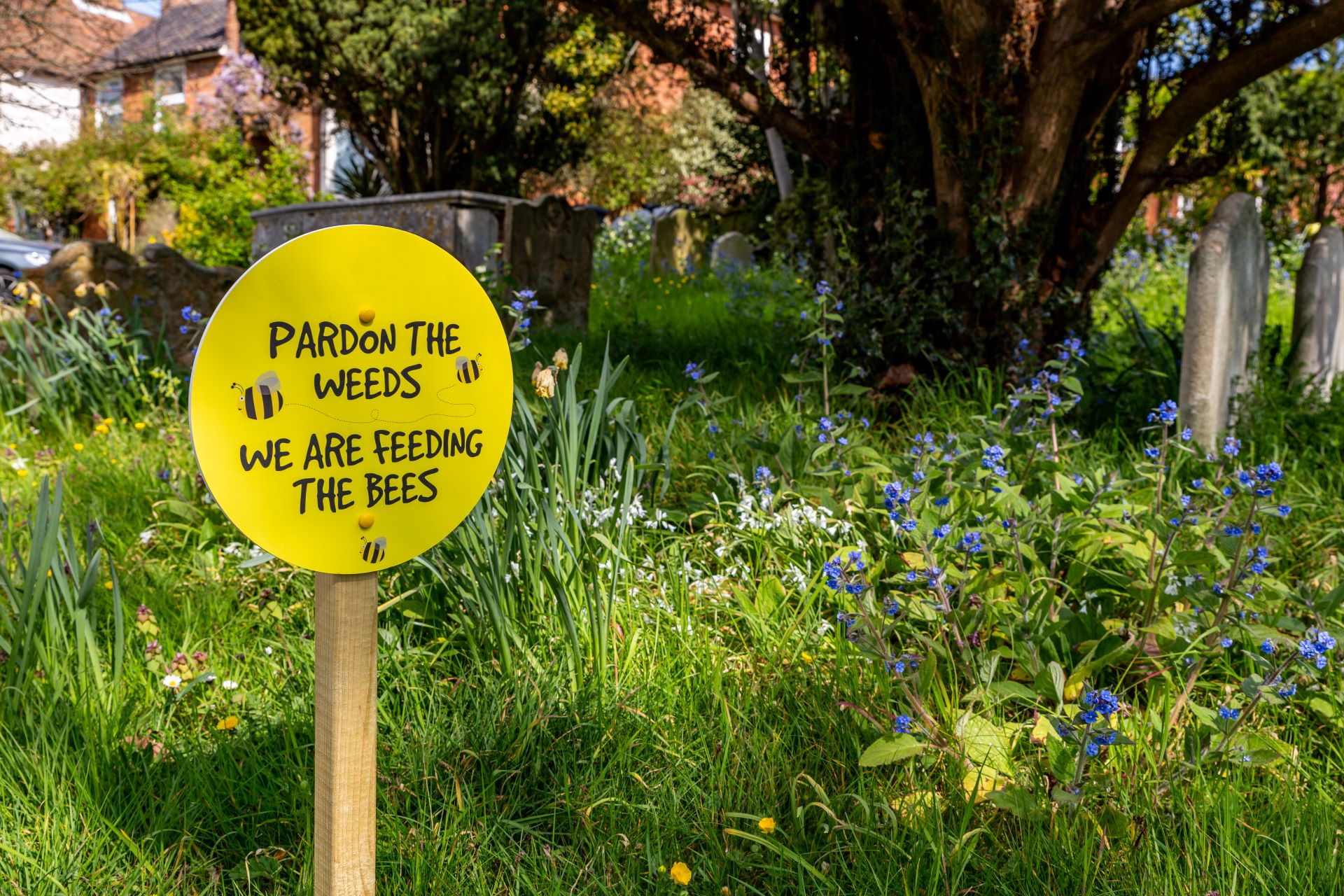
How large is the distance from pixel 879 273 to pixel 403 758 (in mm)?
2908

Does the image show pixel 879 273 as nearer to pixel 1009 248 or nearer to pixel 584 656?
pixel 1009 248

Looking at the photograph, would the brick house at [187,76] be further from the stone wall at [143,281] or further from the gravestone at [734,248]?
the stone wall at [143,281]

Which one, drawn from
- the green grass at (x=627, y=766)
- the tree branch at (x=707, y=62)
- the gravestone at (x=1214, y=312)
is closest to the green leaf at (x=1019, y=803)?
the green grass at (x=627, y=766)

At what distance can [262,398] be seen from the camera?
1314 mm

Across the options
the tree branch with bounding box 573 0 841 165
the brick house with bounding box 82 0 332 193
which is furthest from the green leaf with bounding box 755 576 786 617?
the brick house with bounding box 82 0 332 193

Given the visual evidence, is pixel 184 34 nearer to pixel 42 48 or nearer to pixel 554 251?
pixel 42 48

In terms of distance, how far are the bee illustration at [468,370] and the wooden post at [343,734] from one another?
31 centimetres

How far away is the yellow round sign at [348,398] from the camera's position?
4.26ft

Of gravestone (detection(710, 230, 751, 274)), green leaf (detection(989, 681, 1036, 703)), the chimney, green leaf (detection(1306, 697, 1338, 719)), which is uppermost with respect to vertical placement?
the chimney

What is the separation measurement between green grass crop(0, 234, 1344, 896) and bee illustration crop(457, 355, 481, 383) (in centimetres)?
74

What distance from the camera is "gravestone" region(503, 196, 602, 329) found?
6.70 metres

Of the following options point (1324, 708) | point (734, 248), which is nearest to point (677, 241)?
point (734, 248)

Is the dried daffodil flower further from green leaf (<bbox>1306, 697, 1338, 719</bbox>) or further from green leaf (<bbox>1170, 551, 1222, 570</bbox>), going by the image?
green leaf (<bbox>1306, 697, 1338, 719</bbox>)

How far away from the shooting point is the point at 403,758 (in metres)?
1.88
